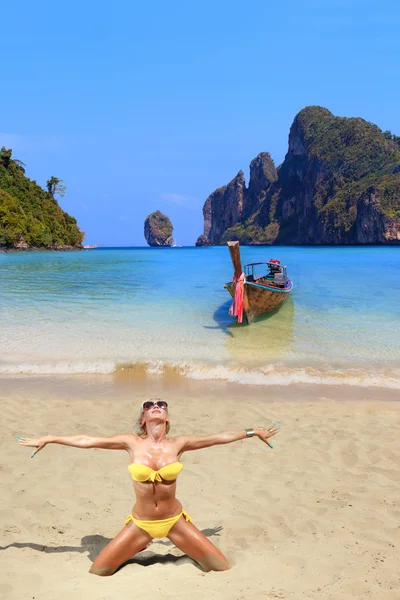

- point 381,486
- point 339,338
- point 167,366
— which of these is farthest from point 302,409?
point 339,338

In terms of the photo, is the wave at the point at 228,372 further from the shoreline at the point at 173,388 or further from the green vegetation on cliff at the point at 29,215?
the green vegetation on cliff at the point at 29,215

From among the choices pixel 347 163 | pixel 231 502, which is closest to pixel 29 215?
pixel 231 502

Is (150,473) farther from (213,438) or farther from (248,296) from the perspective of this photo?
(248,296)

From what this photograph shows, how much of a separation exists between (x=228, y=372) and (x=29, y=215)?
89880 millimetres

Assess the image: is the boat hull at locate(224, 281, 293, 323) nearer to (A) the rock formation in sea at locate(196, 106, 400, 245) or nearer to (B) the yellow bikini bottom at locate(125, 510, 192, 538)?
(B) the yellow bikini bottom at locate(125, 510, 192, 538)

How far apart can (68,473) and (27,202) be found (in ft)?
338

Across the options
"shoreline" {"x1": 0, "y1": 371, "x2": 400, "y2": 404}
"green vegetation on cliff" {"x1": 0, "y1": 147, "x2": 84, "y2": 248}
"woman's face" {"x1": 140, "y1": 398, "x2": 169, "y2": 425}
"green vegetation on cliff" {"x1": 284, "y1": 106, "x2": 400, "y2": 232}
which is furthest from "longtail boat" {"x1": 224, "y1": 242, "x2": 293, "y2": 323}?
"green vegetation on cliff" {"x1": 284, "y1": 106, "x2": 400, "y2": 232}

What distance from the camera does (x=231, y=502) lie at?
496cm

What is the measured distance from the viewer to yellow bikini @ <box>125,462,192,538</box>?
3539mm

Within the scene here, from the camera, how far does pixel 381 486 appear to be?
17.1ft

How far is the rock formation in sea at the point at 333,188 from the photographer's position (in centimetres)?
12519

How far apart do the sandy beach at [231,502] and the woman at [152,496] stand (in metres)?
0.16

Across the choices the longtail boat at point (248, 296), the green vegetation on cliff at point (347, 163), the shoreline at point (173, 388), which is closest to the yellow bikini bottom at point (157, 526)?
the shoreline at point (173, 388)

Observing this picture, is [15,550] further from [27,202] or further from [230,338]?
[27,202]
